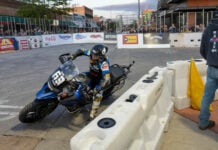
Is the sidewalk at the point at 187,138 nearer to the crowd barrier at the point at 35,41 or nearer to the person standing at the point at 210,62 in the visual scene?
the person standing at the point at 210,62

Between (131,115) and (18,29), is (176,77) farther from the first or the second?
(18,29)

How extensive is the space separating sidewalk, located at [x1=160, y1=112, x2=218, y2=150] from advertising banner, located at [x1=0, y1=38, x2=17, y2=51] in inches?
755

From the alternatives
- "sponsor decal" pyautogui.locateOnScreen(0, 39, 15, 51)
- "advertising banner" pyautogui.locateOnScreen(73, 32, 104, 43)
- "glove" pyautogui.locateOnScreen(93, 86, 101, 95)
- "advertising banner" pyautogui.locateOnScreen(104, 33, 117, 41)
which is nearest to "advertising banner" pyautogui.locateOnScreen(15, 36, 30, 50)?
"sponsor decal" pyautogui.locateOnScreen(0, 39, 15, 51)

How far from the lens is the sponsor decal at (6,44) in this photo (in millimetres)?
20156

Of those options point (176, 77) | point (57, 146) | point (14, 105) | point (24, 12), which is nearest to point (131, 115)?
point (57, 146)

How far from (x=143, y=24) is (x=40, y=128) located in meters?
20.9

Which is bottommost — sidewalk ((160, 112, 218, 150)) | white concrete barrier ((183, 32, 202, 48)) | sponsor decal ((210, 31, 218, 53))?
sidewalk ((160, 112, 218, 150))

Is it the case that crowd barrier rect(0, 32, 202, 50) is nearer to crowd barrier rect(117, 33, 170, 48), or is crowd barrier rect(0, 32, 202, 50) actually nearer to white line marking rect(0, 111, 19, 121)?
crowd barrier rect(117, 33, 170, 48)

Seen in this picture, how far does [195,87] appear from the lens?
15.9 ft

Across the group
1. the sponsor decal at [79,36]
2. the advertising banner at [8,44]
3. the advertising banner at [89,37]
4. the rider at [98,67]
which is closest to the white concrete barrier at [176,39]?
the advertising banner at [89,37]

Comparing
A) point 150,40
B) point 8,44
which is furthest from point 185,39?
point 8,44

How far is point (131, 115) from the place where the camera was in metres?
2.26

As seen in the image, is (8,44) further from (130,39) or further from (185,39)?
(185,39)

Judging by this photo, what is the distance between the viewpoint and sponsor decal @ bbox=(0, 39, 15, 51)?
66.1 feet
